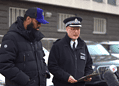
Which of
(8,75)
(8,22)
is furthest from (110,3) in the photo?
(8,75)

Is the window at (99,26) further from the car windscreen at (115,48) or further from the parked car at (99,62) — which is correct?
the parked car at (99,62)

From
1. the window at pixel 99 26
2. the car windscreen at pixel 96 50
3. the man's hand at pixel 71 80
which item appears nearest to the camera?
the man's hand at pixel 71 80

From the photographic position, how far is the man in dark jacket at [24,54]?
8.70 feet

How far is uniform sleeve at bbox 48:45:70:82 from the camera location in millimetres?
3174

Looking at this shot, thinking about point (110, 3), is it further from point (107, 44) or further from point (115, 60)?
point (115, 60)

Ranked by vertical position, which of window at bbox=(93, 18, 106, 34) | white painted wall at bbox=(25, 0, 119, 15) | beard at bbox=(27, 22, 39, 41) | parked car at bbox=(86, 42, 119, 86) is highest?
white painted wall at bbox=(25, 0, 119, 15)

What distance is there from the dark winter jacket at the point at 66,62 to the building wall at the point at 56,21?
8808 mm

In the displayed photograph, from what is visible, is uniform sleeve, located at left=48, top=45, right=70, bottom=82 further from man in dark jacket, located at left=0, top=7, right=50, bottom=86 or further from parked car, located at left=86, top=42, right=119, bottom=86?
parked car, located at left=86, top=42, right=119, bottom=86

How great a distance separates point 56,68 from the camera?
324cm

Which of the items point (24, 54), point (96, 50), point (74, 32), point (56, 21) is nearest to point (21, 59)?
point (24, 54)

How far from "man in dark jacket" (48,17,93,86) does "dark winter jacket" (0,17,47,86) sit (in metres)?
0.28

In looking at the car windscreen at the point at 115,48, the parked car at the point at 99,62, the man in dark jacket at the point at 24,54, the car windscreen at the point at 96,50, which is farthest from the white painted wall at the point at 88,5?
the man in dark jacket at the point at 24,54

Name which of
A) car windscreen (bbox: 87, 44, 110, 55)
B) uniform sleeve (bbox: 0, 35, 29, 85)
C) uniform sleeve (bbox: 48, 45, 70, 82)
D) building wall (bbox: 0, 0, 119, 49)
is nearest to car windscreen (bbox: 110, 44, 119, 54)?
car windscreen (bbox: 87, 44, 110, 55)

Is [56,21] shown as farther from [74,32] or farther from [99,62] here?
[74,32]
